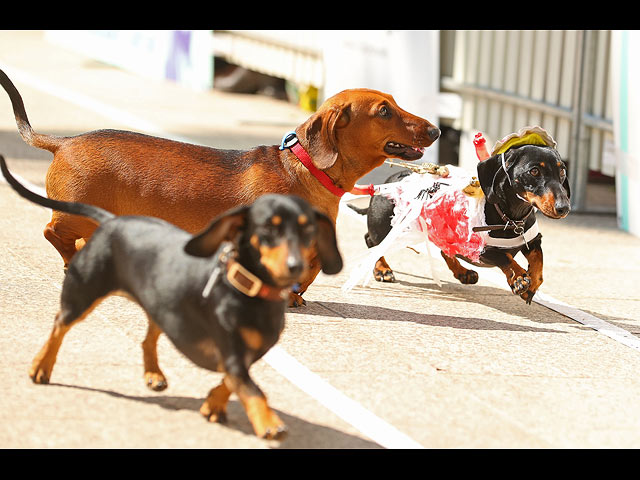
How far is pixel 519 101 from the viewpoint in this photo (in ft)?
33.2

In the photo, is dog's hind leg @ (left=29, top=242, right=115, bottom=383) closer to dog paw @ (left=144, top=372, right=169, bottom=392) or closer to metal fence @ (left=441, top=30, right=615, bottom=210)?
dog paw @ (left=144, top=372, right=169, bottom=392)

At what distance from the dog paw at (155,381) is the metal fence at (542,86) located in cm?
590

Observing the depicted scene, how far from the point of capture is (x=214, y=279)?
3582mm

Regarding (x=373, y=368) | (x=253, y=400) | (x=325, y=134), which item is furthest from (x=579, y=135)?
(x=253, y=400)

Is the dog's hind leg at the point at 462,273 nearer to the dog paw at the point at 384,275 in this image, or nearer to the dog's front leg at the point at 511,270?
the dog paw at the point at 384,275

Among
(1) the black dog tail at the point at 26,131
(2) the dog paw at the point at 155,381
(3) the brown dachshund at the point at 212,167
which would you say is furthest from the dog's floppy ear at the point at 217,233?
(1) the black dog tail at the point at 26,131

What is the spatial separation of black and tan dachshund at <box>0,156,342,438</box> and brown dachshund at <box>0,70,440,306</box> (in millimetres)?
1272

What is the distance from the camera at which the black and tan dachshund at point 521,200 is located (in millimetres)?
5426

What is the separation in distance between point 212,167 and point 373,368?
1.44 m

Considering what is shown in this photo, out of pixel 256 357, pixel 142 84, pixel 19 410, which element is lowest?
pixel 142 84

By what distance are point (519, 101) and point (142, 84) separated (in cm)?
684

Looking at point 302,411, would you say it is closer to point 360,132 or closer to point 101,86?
point 360,132

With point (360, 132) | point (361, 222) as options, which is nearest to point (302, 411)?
point (360, 132)

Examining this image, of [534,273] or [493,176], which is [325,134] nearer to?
[493,176]
